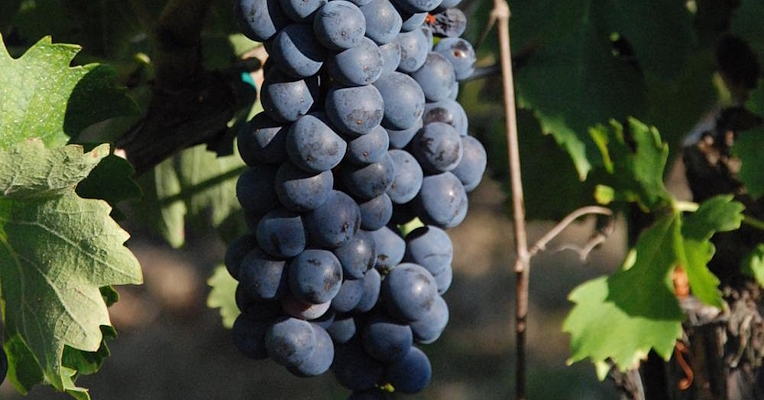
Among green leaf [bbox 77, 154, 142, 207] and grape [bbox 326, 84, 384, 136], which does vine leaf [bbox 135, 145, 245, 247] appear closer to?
green leaf [bbox 77, 154, 142, 207]

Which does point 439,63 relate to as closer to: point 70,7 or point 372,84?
point 372,84

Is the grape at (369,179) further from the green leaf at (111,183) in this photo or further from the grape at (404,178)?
the green leaf at (111,183)

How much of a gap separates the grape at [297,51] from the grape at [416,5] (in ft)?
0.21

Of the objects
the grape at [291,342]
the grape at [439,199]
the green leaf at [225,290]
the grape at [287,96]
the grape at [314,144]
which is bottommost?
the green leaf at [225,290]

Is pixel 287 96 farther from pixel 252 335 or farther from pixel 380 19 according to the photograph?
pixel 252 335

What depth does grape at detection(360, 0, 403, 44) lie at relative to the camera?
67cm

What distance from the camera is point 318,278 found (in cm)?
70

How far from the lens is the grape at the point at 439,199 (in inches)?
29.7

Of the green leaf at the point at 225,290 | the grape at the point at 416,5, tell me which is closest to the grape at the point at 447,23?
the grape at the point at 416,5

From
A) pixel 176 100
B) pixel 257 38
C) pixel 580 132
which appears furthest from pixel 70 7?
pixel 580 132

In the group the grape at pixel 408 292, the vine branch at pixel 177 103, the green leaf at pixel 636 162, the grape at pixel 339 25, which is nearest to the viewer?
the grape at pixel 339 25

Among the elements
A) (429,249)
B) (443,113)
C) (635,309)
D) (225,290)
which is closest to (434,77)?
(443,113)

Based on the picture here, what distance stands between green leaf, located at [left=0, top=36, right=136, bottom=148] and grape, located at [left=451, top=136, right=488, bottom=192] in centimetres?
26

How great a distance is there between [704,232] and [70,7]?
635mm
